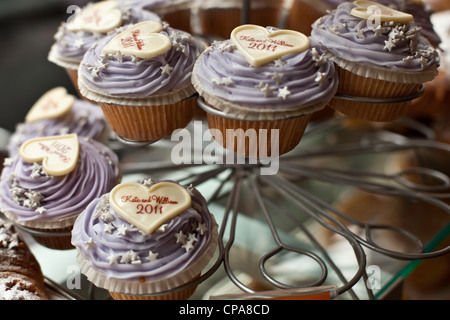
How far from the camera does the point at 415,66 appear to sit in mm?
1442

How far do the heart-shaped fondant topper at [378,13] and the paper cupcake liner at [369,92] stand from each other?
0.17 metres

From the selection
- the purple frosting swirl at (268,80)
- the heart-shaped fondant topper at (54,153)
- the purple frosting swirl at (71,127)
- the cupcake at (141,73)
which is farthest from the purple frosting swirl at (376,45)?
the purple frosting swirl at (71,127)

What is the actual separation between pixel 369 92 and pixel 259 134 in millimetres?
391

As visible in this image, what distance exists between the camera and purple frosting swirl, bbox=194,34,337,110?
1282 mm

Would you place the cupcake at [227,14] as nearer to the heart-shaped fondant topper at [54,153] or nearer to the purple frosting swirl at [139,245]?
the heart-shaped fondant topper at [54,153]

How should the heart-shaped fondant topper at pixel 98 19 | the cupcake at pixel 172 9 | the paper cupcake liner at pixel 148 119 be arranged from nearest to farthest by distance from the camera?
the paper cupcake liner at pixel 148 119, the heart-shaped fondant topper at pixel 98 19, the cupcake at pixel 172 9

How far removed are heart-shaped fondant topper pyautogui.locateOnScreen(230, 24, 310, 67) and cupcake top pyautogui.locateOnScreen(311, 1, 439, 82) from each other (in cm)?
9

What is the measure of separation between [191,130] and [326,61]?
101cm

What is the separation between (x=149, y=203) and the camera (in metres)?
1.33

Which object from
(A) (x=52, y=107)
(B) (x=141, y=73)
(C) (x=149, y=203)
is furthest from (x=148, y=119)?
(A) (x=52, y=107)

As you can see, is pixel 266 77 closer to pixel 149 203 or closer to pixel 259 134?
pixel 259 134

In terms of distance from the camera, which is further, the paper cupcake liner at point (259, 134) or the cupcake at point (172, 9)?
the cupcake at point (172, 9)

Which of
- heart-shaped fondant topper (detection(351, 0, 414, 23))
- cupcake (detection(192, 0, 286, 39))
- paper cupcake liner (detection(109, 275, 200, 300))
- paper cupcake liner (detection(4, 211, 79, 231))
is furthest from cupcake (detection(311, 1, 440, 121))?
paper cupcake liner (detection(4, 211, 79, 231))

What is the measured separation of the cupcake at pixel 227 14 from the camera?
201cm
